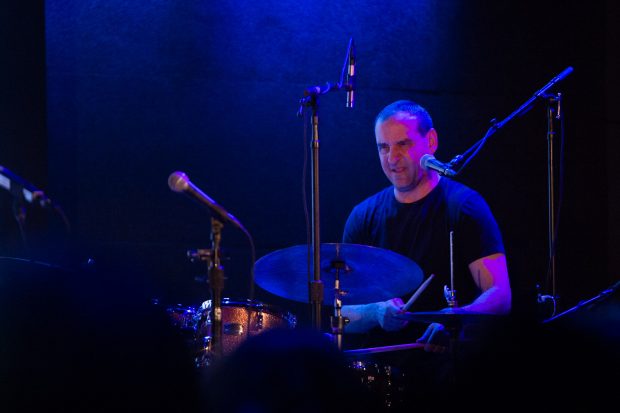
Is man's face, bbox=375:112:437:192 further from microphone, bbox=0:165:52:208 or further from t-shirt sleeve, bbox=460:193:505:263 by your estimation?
microphone, bbox=0:165:52:208

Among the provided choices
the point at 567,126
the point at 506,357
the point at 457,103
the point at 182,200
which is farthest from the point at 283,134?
the point at 506,357

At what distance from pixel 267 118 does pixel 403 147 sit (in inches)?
32.2

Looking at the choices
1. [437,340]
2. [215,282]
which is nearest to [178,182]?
[215,282]

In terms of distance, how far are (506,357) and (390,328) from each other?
147 centimetres

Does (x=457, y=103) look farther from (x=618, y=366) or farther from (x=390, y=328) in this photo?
(x=618, y=366)

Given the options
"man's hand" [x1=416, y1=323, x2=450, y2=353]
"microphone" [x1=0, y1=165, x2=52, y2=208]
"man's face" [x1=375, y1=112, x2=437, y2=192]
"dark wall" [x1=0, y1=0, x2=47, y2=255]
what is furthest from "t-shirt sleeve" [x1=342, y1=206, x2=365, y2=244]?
"microphone" [x1=0, y1=165, x2=52, y2=208]

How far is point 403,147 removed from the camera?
4.13m

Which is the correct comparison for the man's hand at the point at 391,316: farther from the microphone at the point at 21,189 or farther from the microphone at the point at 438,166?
the microphone at the point at 21,189

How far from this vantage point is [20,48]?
408 centimetres

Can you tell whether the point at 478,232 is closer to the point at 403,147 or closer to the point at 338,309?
the point at 403,147

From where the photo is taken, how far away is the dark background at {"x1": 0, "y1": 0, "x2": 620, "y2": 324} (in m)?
4.18

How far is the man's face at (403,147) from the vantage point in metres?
4.12

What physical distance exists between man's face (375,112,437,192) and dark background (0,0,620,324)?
0.36m

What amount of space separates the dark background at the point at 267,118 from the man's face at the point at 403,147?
1.17ft
